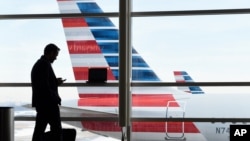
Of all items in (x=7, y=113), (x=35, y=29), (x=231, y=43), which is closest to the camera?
(x=7, y=113)

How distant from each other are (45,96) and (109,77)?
6.11 ft

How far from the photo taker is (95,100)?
792 centimetres

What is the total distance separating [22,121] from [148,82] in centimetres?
218

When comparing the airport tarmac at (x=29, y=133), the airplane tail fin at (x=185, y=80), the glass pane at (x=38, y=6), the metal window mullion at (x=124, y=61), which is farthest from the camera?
the airport tarmac at (x=29, y=133)

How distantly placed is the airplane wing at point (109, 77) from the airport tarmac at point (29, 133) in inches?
4.3

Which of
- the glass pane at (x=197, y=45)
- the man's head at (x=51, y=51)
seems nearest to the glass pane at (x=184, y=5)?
the glass pane at (x=197, y=45)

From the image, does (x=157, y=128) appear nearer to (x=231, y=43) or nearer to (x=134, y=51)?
(x=134, y=51)

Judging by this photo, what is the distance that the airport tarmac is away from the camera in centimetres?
792

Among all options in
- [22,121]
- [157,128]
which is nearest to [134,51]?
[157,128]

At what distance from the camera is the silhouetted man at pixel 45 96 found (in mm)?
6059

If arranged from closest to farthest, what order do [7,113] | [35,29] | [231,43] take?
[7,113]
[231,43]
[35,29]

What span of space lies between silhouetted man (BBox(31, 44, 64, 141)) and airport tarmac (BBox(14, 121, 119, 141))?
5.92ft

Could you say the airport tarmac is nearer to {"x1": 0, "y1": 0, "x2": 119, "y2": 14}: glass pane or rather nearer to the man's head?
{"x1": 0, "y1": 0, "x2": 119, "y2": 14}: glass pane

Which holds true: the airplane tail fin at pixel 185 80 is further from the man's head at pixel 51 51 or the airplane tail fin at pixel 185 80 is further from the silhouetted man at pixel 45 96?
the man's head at pixel 51 51
